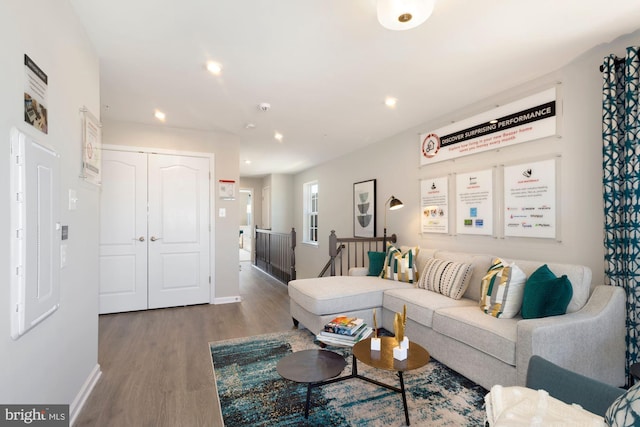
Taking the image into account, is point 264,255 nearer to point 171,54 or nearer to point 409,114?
point 409,114

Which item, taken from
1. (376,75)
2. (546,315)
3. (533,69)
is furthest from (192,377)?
(533,69)

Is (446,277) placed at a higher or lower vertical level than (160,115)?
lower

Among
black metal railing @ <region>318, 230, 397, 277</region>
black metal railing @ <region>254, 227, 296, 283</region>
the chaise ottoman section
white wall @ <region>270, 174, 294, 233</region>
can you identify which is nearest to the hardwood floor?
the chaise ottoman section

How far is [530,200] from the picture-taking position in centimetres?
291

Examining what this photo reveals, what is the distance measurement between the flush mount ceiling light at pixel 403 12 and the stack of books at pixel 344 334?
6.37ft

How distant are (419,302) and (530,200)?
1.37 m

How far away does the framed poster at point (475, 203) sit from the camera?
3293 mm

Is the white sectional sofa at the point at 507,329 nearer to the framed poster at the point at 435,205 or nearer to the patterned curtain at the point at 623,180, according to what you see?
the patterned curtain at the point at 623,180

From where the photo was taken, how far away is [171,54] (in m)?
2.44

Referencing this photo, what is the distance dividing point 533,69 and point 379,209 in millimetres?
2734

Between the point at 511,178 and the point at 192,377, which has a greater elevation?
the point at 511,178

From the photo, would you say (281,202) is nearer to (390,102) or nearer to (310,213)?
(310,213)

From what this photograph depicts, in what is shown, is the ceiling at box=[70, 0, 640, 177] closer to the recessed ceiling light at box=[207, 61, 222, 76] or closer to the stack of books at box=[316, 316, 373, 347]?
the recessed ceiling light at box=[207, 61, 222, 76]

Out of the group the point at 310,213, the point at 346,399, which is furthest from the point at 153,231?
the point at 310,213
